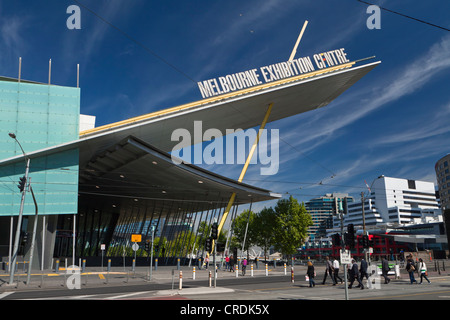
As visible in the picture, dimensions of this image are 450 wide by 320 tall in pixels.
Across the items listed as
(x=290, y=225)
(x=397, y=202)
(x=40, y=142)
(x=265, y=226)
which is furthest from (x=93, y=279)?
(x=397, y=202)

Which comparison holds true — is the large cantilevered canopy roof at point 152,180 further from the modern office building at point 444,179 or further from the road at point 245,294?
the modern office building at point 444,179

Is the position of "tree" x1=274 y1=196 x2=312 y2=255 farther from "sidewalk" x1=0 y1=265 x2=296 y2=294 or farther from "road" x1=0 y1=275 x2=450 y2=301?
"road" x1=0 y1=275 x2=450 y2=301

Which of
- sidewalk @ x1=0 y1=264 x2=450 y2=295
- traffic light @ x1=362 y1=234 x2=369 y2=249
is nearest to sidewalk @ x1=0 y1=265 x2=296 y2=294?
sidewalk @ x1=0 y1=264 x2=450 y2=295

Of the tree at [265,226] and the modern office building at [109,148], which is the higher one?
the modern office building at [109,148]

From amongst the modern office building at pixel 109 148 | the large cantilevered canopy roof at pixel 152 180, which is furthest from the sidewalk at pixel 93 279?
the large cantilevered canopy roof at pixel 152 180

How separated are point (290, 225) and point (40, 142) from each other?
5442 centimetres

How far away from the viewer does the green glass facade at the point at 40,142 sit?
3381 centimetres

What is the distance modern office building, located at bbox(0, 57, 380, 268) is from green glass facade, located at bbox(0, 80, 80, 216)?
8 cm

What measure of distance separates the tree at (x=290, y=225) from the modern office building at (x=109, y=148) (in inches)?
924

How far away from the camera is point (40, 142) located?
35.1 m

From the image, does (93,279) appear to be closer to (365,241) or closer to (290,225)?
(365,241)

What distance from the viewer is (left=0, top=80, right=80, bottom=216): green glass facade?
33812 millimetres
